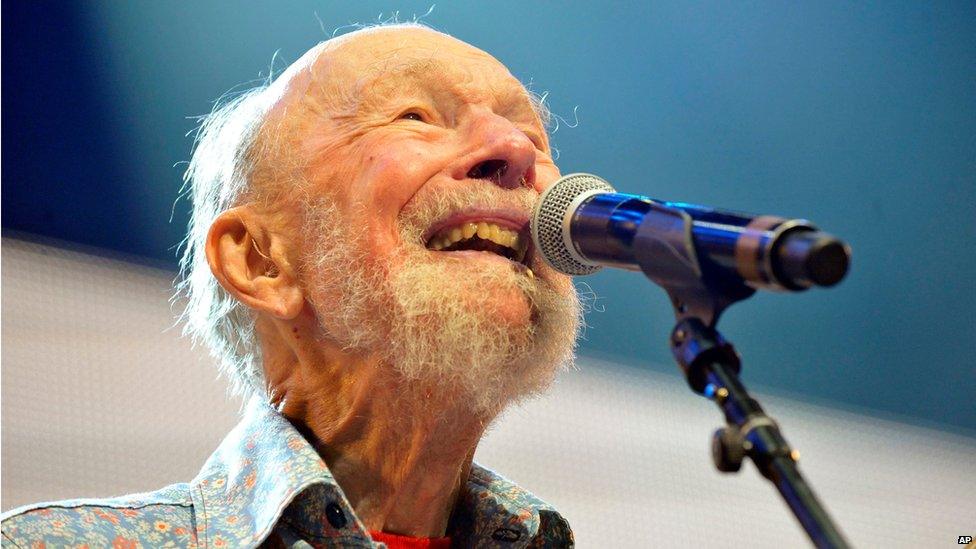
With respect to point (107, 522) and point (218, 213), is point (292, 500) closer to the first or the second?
point (107, 522)

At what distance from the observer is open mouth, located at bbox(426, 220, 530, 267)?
5.34ft

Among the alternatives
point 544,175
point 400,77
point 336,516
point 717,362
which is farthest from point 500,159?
point 717,362

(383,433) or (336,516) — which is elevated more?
(383,433)

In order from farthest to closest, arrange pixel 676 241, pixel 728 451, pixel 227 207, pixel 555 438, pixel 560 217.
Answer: pixel 555 438 < pixel 227 207 < pixel 560 217 < pixel 676 241 < pixel 728 451

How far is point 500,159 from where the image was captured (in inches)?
Answer: 65.4

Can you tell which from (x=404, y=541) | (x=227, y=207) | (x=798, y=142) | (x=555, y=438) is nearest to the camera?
(x=404, y=541)

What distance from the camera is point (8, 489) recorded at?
1.84m

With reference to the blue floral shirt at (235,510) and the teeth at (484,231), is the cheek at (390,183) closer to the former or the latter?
the teeth at (484,231)

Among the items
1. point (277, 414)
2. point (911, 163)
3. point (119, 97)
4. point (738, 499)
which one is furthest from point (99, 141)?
point (911, 163)

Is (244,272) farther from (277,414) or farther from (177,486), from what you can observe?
(177,486)

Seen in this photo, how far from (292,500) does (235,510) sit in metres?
0.15

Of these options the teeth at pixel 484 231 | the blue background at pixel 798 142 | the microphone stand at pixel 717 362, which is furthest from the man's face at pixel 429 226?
the blue background at pixel 798 142

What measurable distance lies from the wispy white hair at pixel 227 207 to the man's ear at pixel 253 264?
0.07 meters

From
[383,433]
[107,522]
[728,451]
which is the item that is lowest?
[107,522]
